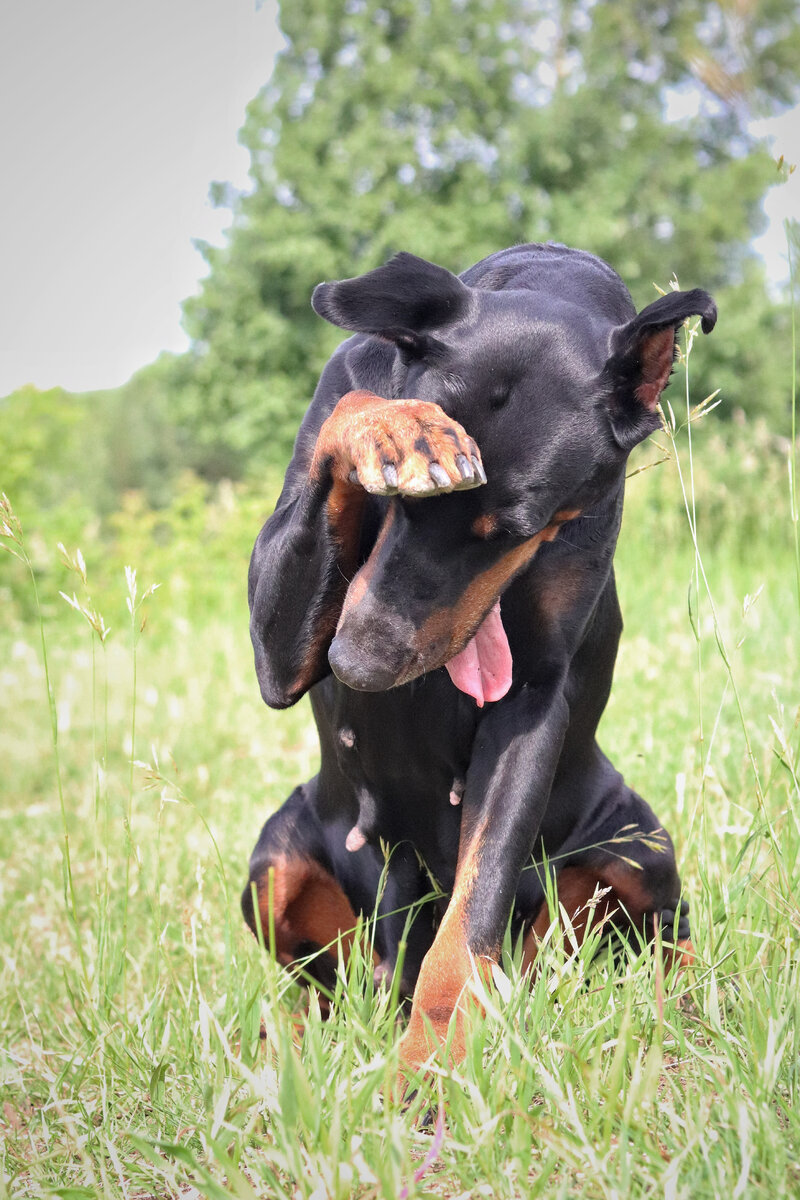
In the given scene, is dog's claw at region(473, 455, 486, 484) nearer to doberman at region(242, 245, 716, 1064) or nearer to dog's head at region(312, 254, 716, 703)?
doberman at region(242, 245, 716, 1064)

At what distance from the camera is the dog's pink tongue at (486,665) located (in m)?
2.31

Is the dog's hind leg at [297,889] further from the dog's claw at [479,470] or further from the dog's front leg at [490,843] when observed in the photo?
the dog's claw at [479,470]

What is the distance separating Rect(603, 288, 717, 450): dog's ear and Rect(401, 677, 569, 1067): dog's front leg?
0.59 metres

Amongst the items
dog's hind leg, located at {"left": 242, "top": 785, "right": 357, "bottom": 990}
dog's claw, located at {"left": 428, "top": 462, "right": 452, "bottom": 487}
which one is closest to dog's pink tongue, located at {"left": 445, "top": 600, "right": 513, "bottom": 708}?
dog's claw, located at {"left": 428, "top": 462, "right": 452, "bottom": 487}

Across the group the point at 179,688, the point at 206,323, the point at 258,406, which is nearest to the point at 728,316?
the point at 258,406

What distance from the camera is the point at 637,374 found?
2.28 meters

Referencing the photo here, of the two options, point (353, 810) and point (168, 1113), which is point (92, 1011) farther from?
point (353, 810)

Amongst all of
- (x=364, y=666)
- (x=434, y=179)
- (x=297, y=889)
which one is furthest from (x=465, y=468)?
(x=434, y=179)

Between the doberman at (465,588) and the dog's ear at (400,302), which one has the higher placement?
the dog's ear at (400,302)

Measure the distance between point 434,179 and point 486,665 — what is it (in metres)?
26.3

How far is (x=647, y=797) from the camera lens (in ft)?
13.5

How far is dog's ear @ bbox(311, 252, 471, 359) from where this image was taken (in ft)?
6.89

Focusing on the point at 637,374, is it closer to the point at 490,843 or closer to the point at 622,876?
the point at 490,843

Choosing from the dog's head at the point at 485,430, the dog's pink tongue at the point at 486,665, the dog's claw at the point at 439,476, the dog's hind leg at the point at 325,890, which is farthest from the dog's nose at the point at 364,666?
the dog's hind leg at the point at 325,890
